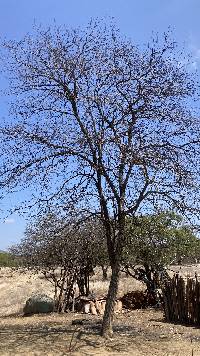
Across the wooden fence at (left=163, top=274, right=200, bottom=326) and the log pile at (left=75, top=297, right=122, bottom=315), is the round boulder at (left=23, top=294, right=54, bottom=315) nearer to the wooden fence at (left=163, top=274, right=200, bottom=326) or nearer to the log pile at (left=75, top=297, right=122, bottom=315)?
the log pile at (left=75, top=297, right=122, bottom=315)

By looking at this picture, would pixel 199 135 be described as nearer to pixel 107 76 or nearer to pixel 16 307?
pixel 107 76

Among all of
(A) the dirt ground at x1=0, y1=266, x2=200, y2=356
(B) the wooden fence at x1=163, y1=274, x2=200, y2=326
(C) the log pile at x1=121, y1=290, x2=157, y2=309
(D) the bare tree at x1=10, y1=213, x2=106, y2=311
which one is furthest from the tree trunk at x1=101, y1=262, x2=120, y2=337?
(C) the log pile at x1=121, y1=290, x2=157, y2=309

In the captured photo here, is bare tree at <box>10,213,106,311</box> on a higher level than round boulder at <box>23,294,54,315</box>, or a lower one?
higher

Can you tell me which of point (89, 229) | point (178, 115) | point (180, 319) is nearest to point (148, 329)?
point (180, 319)

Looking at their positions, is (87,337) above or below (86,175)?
below

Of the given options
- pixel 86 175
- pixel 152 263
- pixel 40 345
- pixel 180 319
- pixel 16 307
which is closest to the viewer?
pixel 40 345

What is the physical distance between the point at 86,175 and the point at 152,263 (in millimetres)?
9739

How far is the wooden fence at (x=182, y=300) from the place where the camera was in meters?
14.7

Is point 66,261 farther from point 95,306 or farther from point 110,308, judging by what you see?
point 110,308

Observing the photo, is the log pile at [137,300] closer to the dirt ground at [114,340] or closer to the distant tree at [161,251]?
the distant tree at [161,251]

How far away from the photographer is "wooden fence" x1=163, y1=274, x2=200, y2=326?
48.1 feet

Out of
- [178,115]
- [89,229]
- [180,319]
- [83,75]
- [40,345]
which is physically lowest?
[40,345]

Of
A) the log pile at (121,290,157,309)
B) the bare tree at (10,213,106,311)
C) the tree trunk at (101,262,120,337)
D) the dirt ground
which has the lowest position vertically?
the dirt ground

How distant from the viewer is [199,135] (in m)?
11.8
